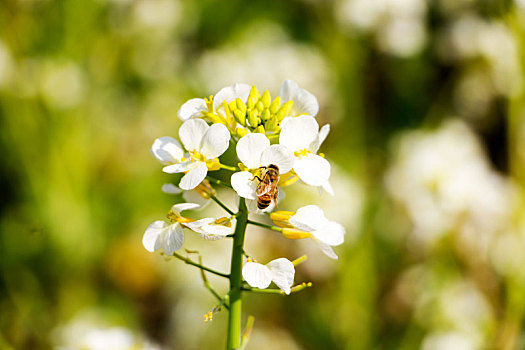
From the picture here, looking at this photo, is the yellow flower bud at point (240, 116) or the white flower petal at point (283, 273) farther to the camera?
the yellow flower bud at point (240, 116)

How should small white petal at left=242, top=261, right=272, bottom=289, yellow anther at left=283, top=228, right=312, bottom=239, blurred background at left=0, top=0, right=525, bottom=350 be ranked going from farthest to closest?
blurred background at left=0, top=0, right=525, bottom=350 → yellow anther at left=283, top=228, right=312, bottom=239 → small white petal at left=242, top=261, right=272, bottom=289

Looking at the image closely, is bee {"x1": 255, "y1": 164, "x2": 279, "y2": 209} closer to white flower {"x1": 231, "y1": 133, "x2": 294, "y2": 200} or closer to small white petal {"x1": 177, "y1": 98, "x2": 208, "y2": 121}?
white flower {"x1": 231, "y1": 133, "x2": 294, "y2": 200}

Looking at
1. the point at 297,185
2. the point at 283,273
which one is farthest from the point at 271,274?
the point at 297,185

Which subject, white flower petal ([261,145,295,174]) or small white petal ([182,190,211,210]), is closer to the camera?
white flower petal ([261,145,295,174])

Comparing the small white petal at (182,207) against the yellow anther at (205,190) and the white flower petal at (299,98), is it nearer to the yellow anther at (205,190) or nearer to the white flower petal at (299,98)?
the yellow anther at (205,190)

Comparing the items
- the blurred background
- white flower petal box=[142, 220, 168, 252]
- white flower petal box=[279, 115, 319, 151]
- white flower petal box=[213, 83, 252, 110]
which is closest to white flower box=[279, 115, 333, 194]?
white flower petal box=[279, 115, 319, 151]

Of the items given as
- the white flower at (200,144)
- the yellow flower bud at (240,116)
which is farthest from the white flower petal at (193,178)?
the yellow flower bud at (240,116)
